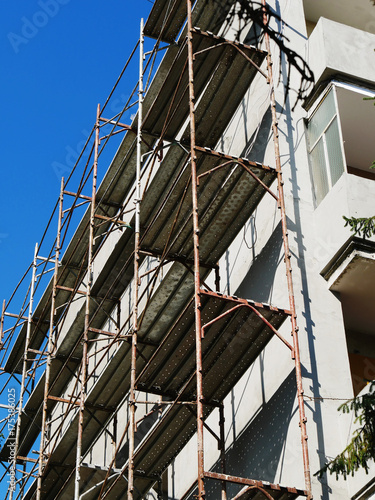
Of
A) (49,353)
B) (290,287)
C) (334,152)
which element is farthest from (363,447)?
(49,353)

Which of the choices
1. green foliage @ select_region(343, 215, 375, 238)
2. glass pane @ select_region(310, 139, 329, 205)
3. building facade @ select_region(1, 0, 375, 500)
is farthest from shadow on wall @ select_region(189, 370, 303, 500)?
glass pane @ select_region(310, 139, 329, 205)

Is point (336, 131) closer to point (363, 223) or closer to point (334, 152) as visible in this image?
point (334, 152)

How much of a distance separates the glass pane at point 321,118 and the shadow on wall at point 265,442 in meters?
4.89

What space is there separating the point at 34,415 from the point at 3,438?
10.1ft

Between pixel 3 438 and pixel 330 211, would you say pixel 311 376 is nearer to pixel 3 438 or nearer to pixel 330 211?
pixel 330 211

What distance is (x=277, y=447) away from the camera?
12.8 meters

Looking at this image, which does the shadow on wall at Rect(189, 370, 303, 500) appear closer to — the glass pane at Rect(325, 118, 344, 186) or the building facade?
the building facade

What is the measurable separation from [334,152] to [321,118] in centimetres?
103

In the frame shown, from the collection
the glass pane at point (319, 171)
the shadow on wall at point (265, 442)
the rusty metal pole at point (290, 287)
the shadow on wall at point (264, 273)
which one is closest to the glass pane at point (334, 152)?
the glass pane at point (319, 171)

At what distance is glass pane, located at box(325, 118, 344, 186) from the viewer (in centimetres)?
1480

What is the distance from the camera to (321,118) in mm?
15805

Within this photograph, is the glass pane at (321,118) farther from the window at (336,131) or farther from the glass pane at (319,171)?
the glass pane at (319,171)

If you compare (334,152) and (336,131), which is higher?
(336,131)

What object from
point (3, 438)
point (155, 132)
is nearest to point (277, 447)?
point (155, 132)
